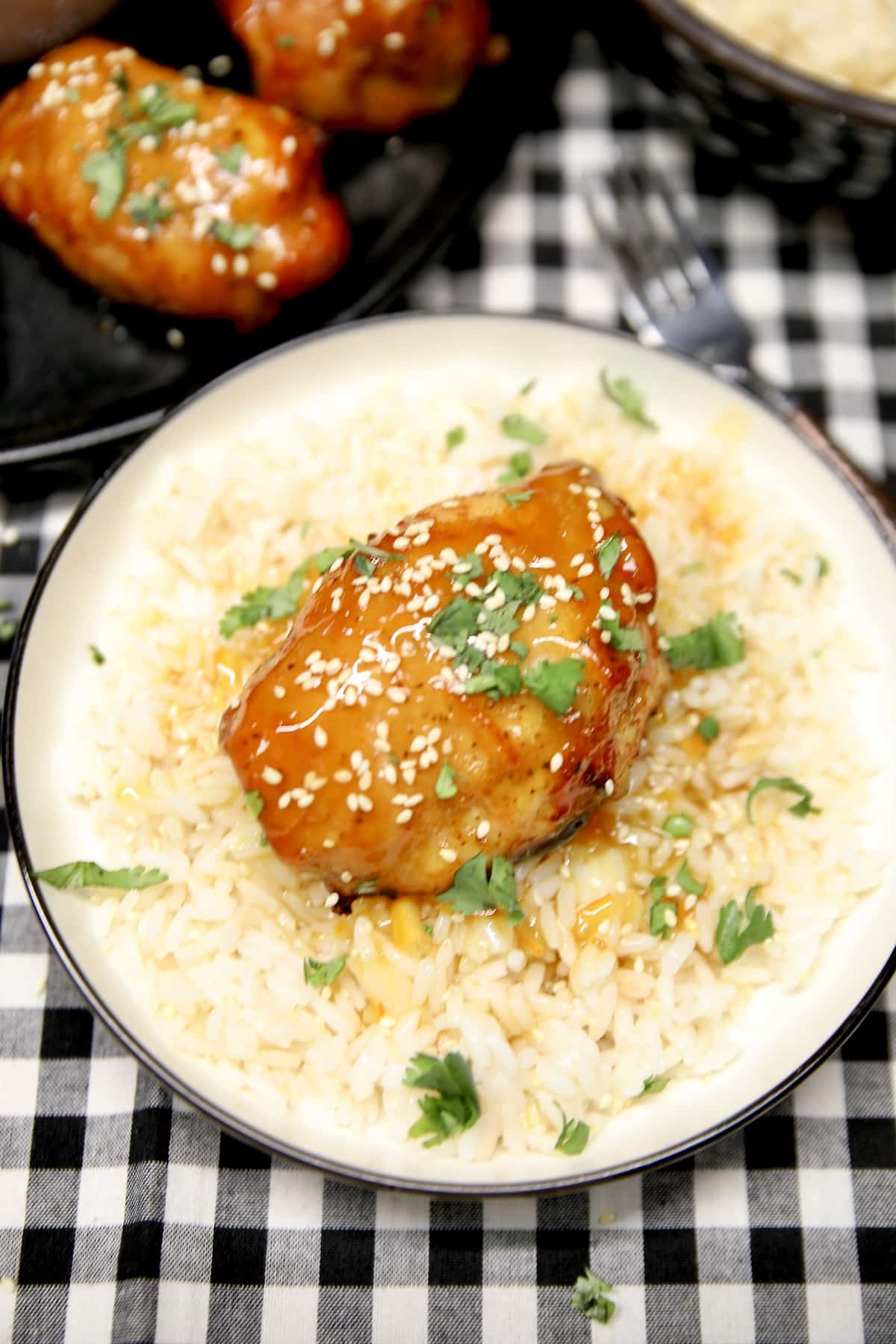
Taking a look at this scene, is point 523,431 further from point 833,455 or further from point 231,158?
point 231,158

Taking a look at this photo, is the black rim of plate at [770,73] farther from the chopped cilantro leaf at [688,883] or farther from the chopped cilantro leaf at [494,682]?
the chopped cilantro leaf at [688,883]

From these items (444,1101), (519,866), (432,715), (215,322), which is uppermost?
(215,322)

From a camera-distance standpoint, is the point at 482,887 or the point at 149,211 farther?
the point at 149,211

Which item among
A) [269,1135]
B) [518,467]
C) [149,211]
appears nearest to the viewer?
[269,1135]

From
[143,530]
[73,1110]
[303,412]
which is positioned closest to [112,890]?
[73,1110]

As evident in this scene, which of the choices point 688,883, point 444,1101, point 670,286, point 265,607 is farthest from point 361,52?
point 444,1101

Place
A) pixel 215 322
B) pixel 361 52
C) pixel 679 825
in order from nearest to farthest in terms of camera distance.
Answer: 1. pixel 679 825
2. pixel 361 52
3. pixel 215 322

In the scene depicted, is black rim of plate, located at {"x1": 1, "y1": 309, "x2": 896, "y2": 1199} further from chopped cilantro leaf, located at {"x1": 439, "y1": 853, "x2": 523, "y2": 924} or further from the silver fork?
the silver fork

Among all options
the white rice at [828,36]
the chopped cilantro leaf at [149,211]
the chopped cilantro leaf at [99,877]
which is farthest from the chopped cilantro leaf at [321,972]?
the white rice at [828,36]
